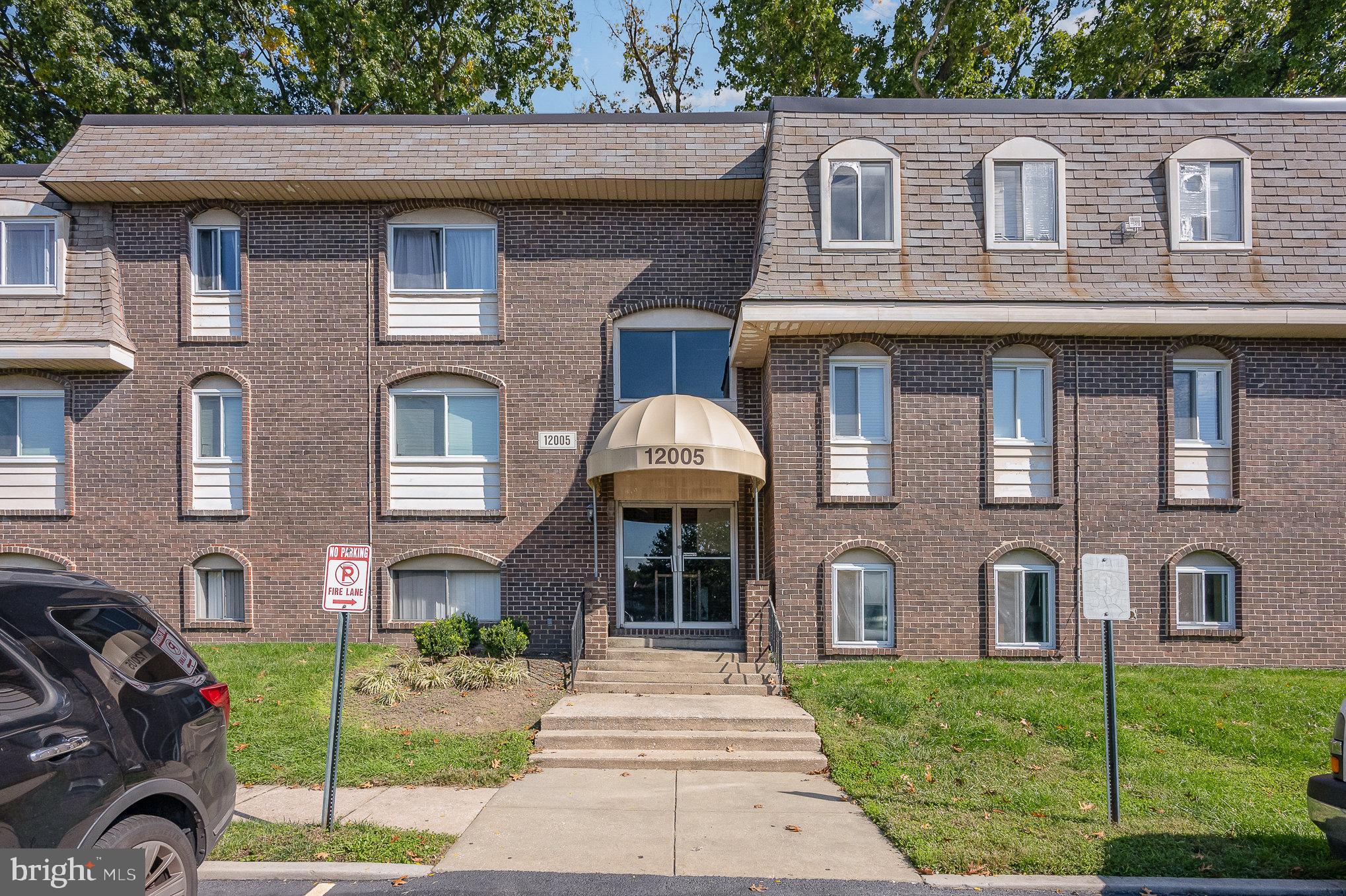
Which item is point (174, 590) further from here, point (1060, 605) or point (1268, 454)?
point (1268, 454)

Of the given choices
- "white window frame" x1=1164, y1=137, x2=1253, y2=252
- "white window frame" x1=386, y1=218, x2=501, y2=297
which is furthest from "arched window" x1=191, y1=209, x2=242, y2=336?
"white window frame" x1=1164, y1=137, x2=1253, y2=252

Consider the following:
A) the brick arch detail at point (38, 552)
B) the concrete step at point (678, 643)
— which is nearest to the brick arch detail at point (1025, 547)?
the concrete step at point (678, 643)

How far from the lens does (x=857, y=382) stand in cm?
1389

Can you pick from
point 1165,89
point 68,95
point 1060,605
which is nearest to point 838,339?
point 1060,605

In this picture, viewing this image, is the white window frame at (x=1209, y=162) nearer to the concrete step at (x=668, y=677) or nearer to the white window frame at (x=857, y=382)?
the white window frame at (x=857, y=382)

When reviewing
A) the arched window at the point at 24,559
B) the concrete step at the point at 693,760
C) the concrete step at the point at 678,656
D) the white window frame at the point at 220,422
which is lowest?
→ the concrete step at the point at 693,760

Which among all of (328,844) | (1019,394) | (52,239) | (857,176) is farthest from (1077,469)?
(52,239)

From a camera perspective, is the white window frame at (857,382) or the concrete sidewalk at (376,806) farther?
the white window frame at (857,382)

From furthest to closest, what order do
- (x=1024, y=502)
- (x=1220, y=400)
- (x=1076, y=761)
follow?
1. (x=1220, y=400)
2. (x=1024, y=502)
3. (x=1076, y=761)

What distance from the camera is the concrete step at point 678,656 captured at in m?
13.0

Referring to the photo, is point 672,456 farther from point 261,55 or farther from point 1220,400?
point 261,55

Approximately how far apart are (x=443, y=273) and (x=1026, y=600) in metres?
11.5

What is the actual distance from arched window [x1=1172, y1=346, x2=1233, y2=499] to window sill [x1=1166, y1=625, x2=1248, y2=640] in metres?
2.10

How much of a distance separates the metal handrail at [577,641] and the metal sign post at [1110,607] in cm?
728
